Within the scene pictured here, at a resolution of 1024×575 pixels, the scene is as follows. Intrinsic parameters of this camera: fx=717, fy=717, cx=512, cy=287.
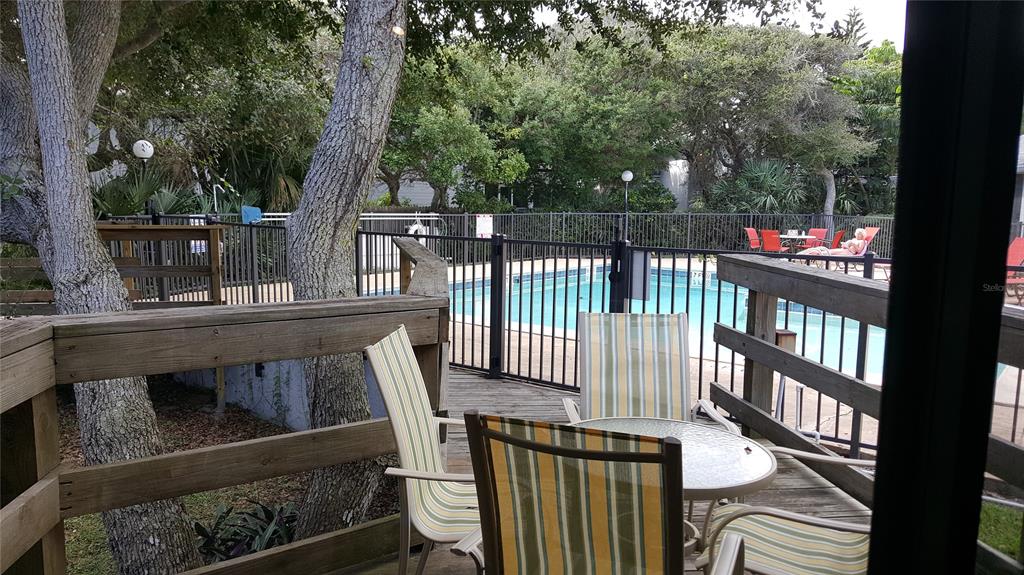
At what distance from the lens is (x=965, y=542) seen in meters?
0.52

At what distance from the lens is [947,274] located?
515 millimetres

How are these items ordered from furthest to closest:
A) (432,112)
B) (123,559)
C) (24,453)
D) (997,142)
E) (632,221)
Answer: (632,221), (432,112), (123,559), (24,453), (997,142)

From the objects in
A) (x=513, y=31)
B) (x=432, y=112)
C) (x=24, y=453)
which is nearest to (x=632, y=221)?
(x=432, y=112)

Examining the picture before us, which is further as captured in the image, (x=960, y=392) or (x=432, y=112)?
(x=432, y=112)

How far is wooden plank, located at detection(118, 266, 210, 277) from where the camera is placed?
754 centimetres

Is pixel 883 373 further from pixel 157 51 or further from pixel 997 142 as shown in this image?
pixel 157 51

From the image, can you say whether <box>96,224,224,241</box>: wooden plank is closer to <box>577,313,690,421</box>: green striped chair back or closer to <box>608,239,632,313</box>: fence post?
<box>608,239,632,313</box>: fence post

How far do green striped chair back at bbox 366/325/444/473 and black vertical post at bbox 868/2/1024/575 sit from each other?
181 centimetres

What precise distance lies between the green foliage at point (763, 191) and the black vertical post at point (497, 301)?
1879 centimetres

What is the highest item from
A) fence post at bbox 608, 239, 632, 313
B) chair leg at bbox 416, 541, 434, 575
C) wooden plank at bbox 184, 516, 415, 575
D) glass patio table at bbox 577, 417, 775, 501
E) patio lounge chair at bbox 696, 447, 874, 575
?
fence post at bbox 608, 239, 632, 313

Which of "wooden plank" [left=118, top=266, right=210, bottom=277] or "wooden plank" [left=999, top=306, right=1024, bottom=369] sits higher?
"wooden plank" [left=999, top=306, right=1024, bottom=369]

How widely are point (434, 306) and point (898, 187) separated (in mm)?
2430

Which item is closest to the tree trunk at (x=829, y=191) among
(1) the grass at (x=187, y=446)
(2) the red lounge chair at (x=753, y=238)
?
(2) the red lounge chair at (x=753, y=238)

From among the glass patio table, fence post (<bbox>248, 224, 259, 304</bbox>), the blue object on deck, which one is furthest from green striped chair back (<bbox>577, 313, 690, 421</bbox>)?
the blue object on deck
